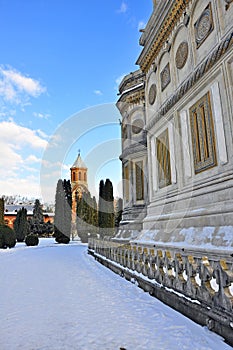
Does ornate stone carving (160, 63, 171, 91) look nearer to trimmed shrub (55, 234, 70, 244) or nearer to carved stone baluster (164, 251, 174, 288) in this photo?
carved stone baluster (164, 251, 174, 288)

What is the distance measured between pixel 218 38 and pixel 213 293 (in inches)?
232

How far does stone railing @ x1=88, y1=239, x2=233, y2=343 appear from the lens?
8.99 ft

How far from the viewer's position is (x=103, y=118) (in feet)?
52.6

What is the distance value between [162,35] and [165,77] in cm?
155

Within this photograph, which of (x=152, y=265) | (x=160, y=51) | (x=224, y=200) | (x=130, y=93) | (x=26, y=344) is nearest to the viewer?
(x=26, y=344)

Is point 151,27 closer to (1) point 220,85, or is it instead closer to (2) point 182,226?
(1) point 220,85

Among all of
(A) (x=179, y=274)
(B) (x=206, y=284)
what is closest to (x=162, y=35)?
(A) (x=179, y=274)

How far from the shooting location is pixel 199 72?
7039 millimetres

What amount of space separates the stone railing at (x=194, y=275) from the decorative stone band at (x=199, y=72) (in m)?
4.37

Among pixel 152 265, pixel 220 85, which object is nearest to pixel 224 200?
pixel 152 265

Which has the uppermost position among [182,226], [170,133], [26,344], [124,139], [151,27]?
[151,27]

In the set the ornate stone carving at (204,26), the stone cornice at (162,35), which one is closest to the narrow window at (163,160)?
the ornate stone carving at (204,26)

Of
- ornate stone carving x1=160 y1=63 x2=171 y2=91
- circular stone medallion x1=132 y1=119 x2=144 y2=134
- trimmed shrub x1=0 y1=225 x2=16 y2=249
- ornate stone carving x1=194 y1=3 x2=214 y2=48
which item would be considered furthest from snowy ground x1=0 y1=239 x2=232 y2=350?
trimmed shrub x1=0 y1=225 x2=16 y2=249

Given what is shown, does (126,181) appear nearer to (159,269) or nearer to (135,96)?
(135,96)
